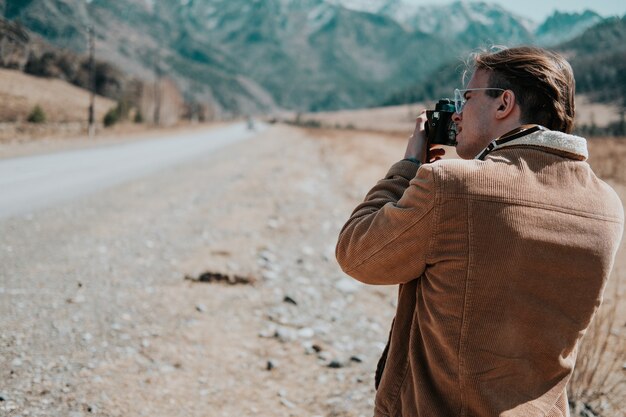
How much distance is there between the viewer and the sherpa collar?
1495 mm

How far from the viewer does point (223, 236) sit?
26.2 feet

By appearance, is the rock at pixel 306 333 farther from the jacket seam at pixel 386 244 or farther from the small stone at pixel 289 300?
the jacket seam at pixel 386 244

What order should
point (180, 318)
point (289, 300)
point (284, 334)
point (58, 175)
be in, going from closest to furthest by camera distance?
point (284, 334) < point (180, 318) < point (289, 300) < point (58, 175)

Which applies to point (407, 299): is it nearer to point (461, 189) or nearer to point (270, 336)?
point (461, 189)

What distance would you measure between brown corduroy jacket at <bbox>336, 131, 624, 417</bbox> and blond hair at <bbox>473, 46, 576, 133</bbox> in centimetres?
13

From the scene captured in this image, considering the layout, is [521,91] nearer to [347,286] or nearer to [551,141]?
[551,141]

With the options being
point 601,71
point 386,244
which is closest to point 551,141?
point 386,244

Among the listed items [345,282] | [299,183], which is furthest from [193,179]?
[345,282]

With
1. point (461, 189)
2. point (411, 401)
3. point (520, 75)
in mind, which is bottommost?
point (411, 401)

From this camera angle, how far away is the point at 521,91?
1609 mm

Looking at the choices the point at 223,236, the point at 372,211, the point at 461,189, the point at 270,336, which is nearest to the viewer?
the point at 461,189

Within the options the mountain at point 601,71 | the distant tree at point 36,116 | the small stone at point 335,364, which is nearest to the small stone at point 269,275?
the small stone at point 335,364

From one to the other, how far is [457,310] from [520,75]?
2.46 ft

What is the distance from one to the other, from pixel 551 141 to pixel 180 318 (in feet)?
12.9
